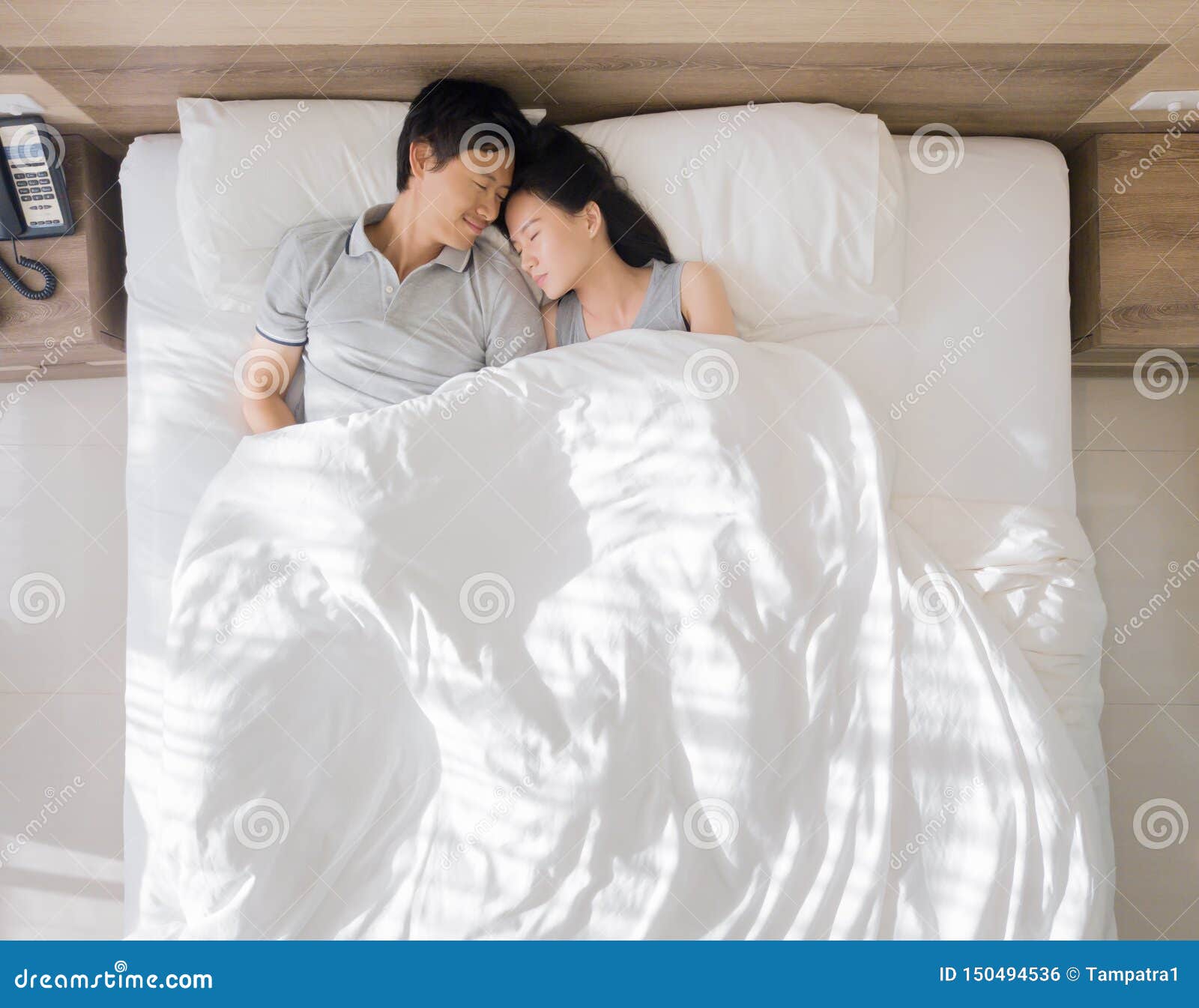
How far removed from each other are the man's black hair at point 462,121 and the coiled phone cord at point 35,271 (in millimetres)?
690

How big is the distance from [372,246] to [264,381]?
301 mm

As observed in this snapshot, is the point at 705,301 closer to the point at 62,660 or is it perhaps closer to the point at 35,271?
the point at 35,271

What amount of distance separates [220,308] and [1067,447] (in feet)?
4.91

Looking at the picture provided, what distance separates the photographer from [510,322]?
1553 mm

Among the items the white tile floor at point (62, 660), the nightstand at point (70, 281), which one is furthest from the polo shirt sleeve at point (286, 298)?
the white tile floor at point (62, 660)

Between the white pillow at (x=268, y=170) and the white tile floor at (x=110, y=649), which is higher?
the white pillow at (x=268, y=170)

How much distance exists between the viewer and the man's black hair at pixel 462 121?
1.44m

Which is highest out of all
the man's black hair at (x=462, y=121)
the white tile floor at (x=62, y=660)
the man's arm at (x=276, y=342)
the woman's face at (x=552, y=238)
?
the man's black hair at (x=462, y=121)

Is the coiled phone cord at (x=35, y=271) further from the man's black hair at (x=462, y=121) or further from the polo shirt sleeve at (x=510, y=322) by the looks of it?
the polo shirt sleeve at (x=510, y=322)

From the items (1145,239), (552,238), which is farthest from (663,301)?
(1145,239)

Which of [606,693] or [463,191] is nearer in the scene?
[606,693]

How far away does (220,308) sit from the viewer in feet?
5.14
